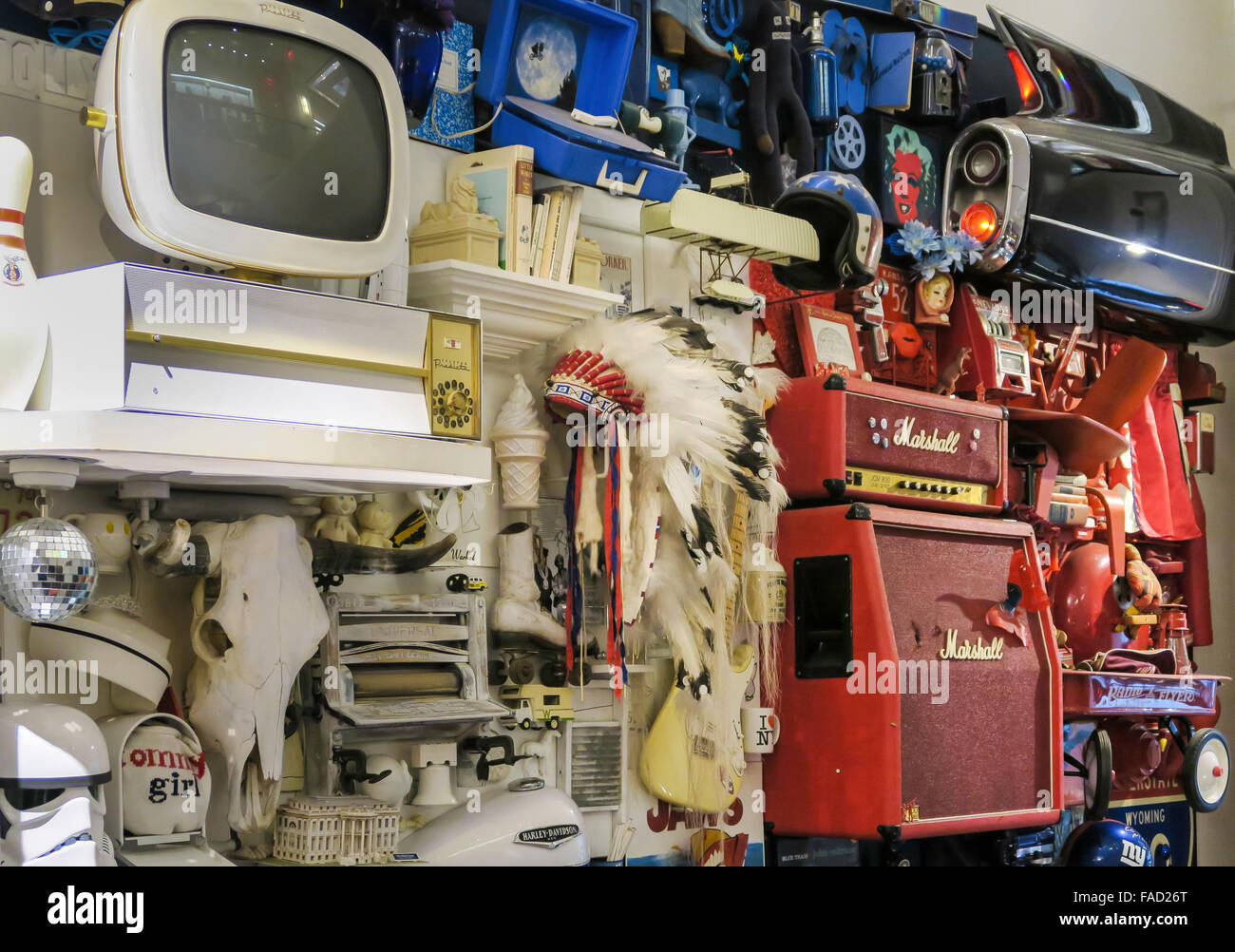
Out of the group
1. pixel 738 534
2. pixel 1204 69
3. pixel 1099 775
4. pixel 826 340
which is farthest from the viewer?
pixel 1204 69

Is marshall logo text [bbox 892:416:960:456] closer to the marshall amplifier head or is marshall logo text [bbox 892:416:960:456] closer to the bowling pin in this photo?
the marshall amplifier head

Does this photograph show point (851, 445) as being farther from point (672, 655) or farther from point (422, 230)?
point (422, 230)

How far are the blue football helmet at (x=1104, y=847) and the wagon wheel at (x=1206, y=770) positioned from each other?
1.06 feet

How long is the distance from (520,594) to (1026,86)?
2855 millimetres

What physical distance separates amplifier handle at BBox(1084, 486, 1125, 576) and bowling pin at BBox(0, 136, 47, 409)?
3.96 metres

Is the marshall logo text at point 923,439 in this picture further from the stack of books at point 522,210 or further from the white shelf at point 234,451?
the white shelf at point 234,451

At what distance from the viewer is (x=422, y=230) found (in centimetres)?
330

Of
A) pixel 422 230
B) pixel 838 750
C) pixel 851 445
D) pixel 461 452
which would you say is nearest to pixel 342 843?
pixel 461 452

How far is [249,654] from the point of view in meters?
2.64

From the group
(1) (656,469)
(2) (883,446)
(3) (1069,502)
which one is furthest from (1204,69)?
(1) (656,469)

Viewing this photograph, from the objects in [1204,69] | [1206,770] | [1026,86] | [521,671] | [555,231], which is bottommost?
[1206,770]

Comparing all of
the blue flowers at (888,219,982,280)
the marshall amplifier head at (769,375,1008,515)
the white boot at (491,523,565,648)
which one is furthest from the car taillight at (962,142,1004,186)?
the white boot at (491,523,565,648)

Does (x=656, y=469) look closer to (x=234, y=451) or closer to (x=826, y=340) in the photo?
(x=826, y=340)
